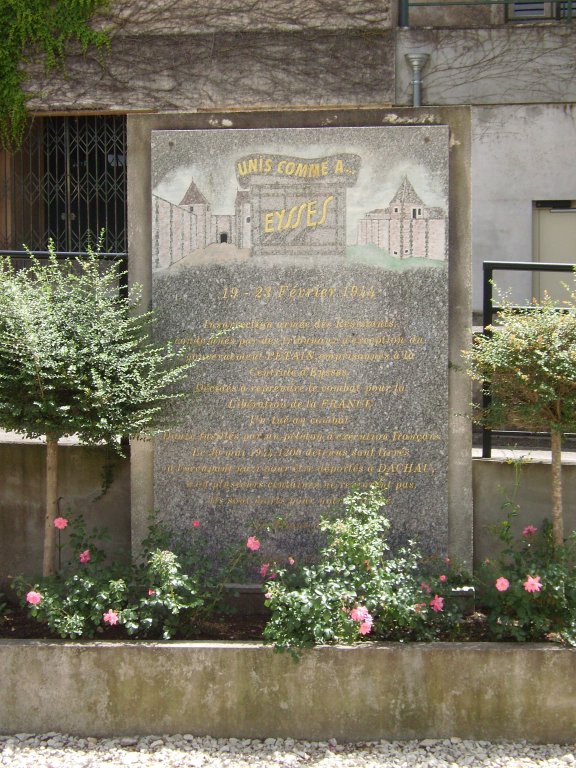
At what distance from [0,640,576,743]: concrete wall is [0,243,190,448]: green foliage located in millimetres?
1073

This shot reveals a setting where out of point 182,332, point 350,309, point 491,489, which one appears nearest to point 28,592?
point 182,332

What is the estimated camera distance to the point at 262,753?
401cm

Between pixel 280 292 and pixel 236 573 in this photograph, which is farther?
pixel 280 292

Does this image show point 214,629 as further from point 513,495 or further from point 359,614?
point 513,495

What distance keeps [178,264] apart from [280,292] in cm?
58

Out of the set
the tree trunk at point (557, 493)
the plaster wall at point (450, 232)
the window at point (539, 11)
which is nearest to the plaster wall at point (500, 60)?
the window at point (539, 11)

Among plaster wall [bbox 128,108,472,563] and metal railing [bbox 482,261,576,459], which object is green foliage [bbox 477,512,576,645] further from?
metal railing [bbox 482,261,576,459]

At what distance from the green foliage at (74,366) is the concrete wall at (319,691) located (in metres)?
1.07

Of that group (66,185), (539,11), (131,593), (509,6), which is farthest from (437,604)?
(539,11)

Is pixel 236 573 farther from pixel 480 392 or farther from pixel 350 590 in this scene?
pixel 480 392

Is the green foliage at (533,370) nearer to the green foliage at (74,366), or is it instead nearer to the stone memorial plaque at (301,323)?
the stone memorial plaque at (301,323)

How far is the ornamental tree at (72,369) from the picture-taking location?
4.36 m

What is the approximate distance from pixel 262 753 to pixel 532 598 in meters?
1.44

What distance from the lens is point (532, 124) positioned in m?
11.5
